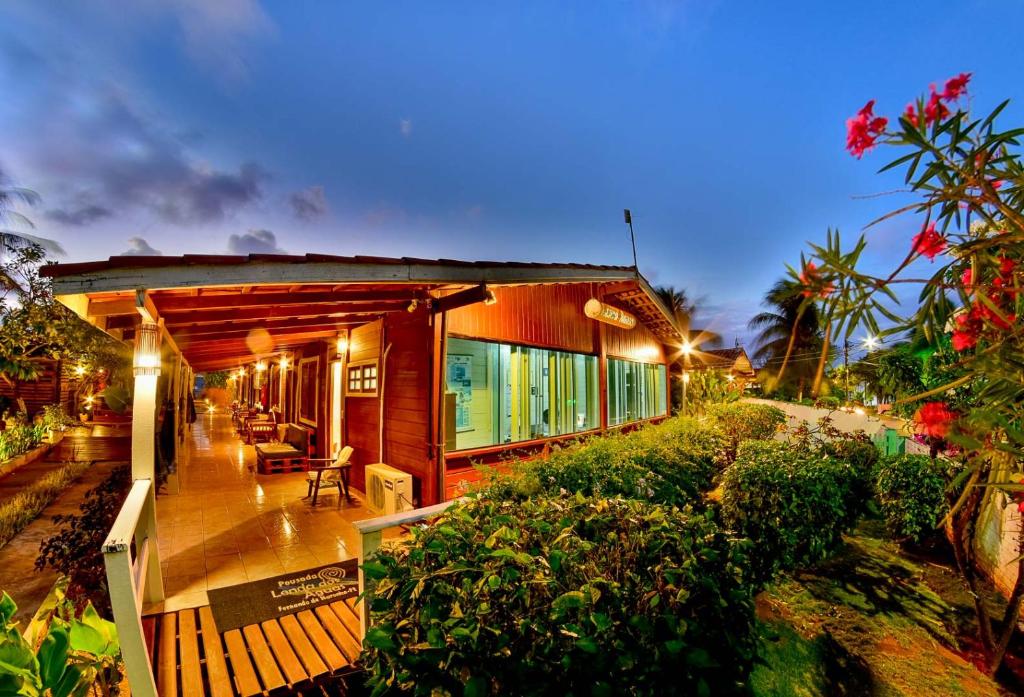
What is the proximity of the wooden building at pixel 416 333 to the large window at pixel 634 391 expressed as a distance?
0.11m

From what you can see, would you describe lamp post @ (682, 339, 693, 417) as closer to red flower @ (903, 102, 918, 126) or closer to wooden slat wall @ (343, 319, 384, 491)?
wooden slat wall @ (343, 319, 384, 491)

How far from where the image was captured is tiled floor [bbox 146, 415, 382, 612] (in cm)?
464

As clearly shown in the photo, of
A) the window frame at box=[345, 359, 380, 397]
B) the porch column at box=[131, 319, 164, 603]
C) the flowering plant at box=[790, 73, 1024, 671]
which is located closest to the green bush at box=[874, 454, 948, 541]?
the flowering plant at box=[790, 73, 1024, 671]

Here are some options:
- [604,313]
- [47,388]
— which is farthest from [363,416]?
[47,388]

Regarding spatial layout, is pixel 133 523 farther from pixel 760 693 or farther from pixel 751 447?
pixel 751 447

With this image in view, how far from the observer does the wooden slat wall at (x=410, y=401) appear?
19.5 ft

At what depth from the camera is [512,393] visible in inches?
293

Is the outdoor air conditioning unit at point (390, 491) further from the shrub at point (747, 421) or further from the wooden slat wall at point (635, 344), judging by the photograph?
the shrub at point (747, 421)

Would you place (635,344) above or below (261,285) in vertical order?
above

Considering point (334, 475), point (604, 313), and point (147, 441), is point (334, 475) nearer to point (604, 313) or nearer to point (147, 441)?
point (147, 441)

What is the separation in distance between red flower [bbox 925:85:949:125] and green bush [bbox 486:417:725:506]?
7.94 ft

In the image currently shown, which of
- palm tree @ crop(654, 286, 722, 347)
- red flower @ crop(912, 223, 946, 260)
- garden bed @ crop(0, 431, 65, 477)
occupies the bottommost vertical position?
garden bed @ crop(0, 431, 65, 477)

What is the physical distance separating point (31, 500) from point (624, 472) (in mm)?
9146

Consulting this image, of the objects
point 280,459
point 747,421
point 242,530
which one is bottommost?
point 242,530
